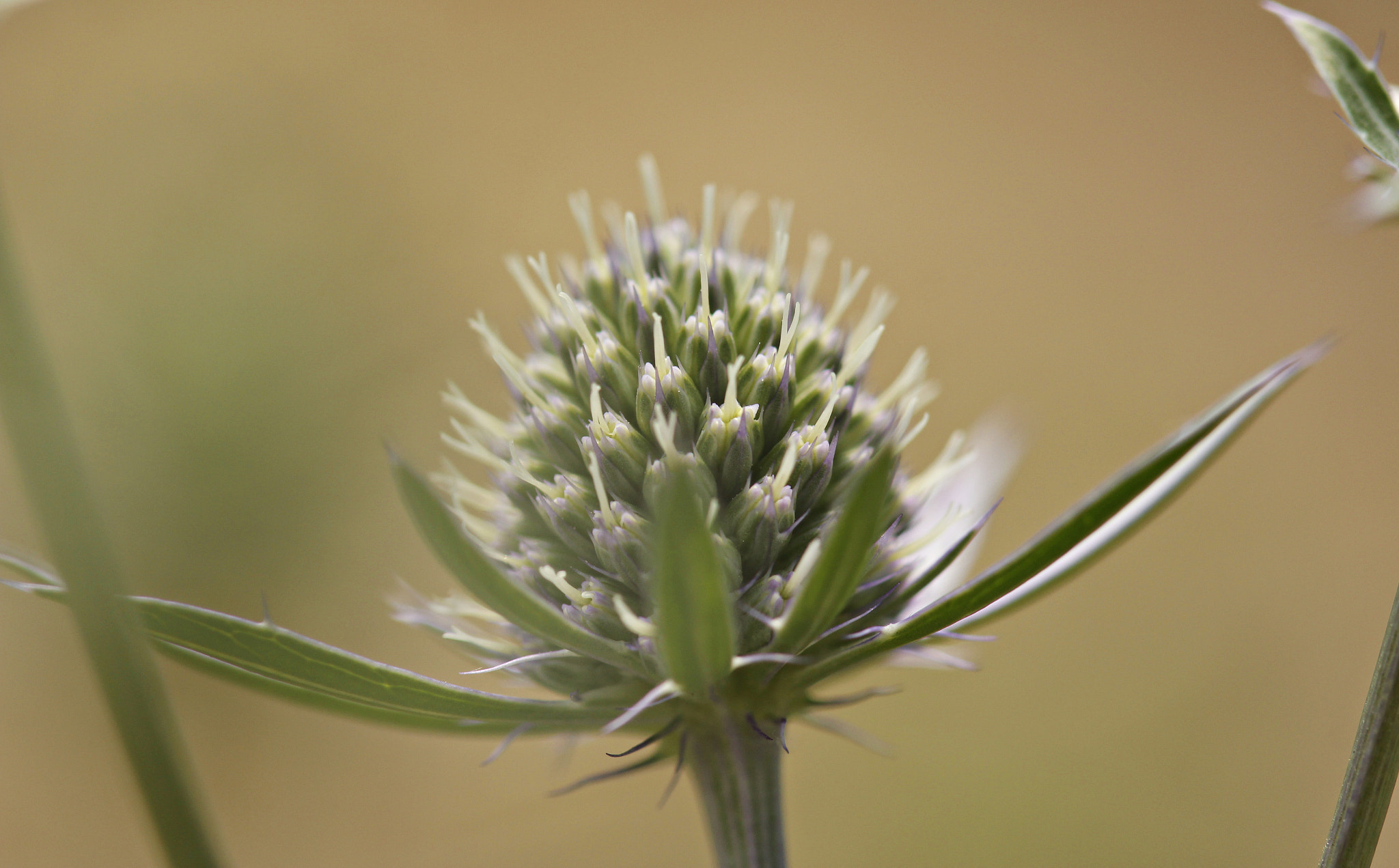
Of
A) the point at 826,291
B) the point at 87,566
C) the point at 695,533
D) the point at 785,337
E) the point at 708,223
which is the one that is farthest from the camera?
the point at 826,291

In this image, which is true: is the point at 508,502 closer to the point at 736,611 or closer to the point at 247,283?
the point at 736,611

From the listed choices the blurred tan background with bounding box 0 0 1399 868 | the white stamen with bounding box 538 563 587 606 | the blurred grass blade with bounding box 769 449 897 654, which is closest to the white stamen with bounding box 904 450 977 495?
the blurred grass blade with bounding box 769 449 897 654

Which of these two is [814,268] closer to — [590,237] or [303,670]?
[590,237]

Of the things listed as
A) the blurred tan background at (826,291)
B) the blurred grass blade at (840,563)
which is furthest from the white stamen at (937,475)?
the blurred tan background at (826,291)

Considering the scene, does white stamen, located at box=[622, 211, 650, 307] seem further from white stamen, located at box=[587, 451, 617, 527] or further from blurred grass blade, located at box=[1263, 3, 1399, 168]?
blurred grass blade, located at box=[1263, 3, 1399, 168]

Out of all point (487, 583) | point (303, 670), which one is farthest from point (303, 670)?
point (487, 583)

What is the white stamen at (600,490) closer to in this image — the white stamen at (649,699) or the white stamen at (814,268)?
the white stamen at (649,699)

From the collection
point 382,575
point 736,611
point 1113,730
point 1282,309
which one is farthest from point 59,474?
point 1282,309
